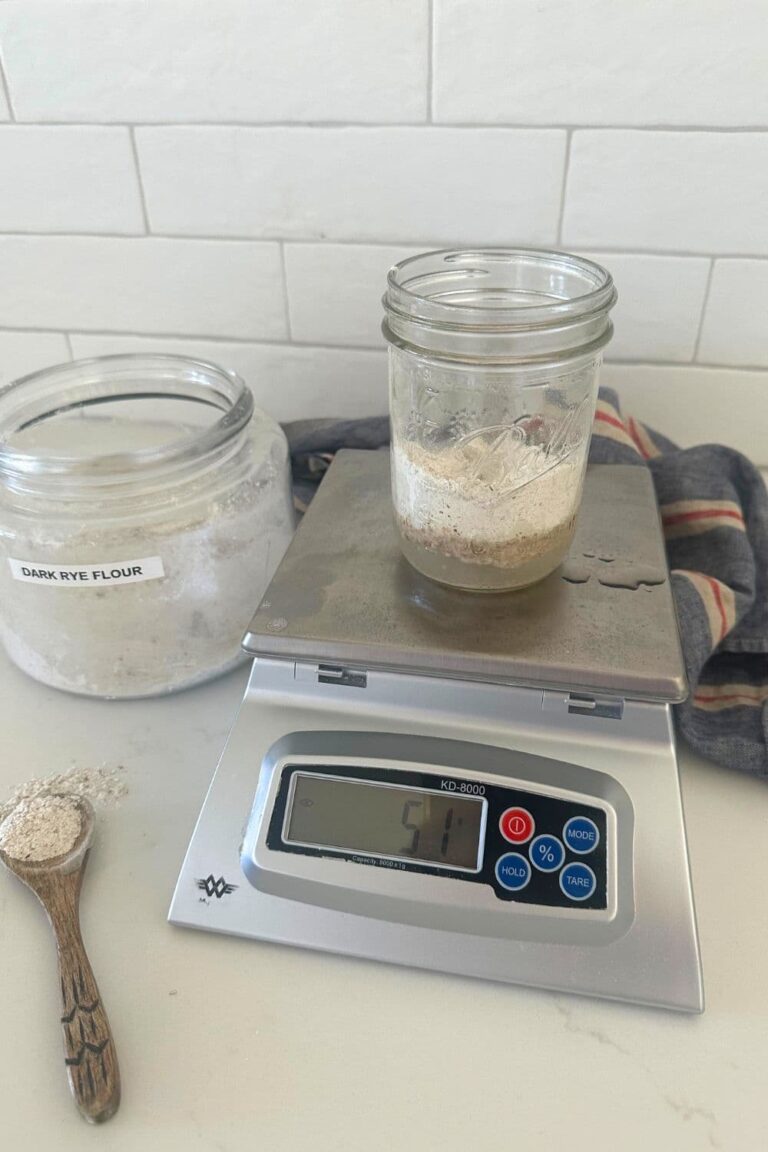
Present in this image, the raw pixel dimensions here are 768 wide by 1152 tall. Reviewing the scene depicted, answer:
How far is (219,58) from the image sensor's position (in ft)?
2.41

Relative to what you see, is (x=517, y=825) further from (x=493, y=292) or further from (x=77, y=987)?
(x=493, y=292)

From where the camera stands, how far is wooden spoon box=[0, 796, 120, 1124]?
0.43m

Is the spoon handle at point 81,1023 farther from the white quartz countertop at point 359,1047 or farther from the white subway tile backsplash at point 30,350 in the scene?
the white subway tile backsplash at point 30,350

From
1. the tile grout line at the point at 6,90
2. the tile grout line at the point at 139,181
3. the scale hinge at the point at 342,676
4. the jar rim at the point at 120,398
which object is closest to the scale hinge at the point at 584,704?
the scale hinge at the point at 342,676

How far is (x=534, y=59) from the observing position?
0.70 m

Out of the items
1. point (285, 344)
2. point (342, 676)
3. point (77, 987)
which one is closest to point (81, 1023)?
point (77, 987)

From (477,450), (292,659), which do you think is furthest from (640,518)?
(292,659)

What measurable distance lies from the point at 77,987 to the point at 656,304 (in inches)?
28.8

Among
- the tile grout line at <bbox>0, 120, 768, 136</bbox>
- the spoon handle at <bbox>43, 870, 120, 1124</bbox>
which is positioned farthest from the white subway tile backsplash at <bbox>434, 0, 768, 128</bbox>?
the spoon handle at <bbox>43, 870, 120, 1124</bbox>

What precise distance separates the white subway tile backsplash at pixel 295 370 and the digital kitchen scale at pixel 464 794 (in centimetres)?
39

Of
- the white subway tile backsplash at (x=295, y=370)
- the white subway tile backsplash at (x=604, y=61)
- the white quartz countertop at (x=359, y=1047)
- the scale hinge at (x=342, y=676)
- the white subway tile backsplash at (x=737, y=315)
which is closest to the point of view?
the white quartz countertop at (x=359, y=1047)

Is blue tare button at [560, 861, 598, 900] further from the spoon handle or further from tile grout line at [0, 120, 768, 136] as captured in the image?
tile grout line at [0, 120, 768, 136]

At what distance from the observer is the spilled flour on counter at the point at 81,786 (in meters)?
0.60

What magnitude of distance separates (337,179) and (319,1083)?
0.72 m
